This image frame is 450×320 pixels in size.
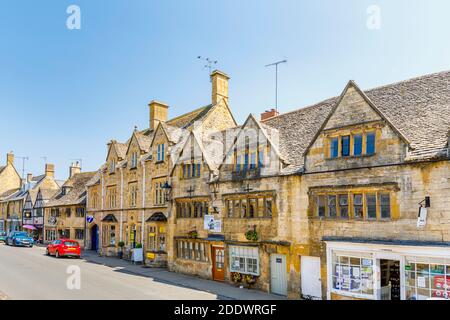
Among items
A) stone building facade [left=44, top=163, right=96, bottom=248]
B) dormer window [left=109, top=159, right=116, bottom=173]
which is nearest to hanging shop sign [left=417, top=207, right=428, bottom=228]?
dormer window [left=109, top=159, right=116, bottom=173]

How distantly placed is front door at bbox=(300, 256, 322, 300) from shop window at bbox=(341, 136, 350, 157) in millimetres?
Result: 4794

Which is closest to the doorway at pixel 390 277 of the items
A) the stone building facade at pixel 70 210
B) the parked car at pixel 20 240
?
the stone building facade at pixel 70 210

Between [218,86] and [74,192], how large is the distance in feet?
84.6

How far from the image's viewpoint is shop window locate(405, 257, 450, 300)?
42.2ft

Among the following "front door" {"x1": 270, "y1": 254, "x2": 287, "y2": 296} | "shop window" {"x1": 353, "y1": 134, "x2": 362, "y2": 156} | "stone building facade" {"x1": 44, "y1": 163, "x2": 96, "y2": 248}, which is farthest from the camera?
"stone building facade" {"x1": 44, "y1": 163, "x2": 96, "y2": 248}

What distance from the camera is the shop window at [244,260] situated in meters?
19.3

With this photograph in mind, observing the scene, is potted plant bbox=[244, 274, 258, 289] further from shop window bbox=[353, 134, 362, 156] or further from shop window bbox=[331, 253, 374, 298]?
shop window bbox=[353, 134, 362, 156]

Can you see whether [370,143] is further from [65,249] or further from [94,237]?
[94,237]

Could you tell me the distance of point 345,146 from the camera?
16156 millimetres

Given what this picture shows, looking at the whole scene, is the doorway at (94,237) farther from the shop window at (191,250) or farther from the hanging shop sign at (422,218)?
the hanging shop sign at (422,218)

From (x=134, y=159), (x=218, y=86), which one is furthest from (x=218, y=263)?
(x=218, y=86)

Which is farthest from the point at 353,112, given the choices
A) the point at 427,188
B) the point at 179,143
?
the point at 179,143

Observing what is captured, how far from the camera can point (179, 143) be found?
2753cm

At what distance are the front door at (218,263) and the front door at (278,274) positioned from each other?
359cm
